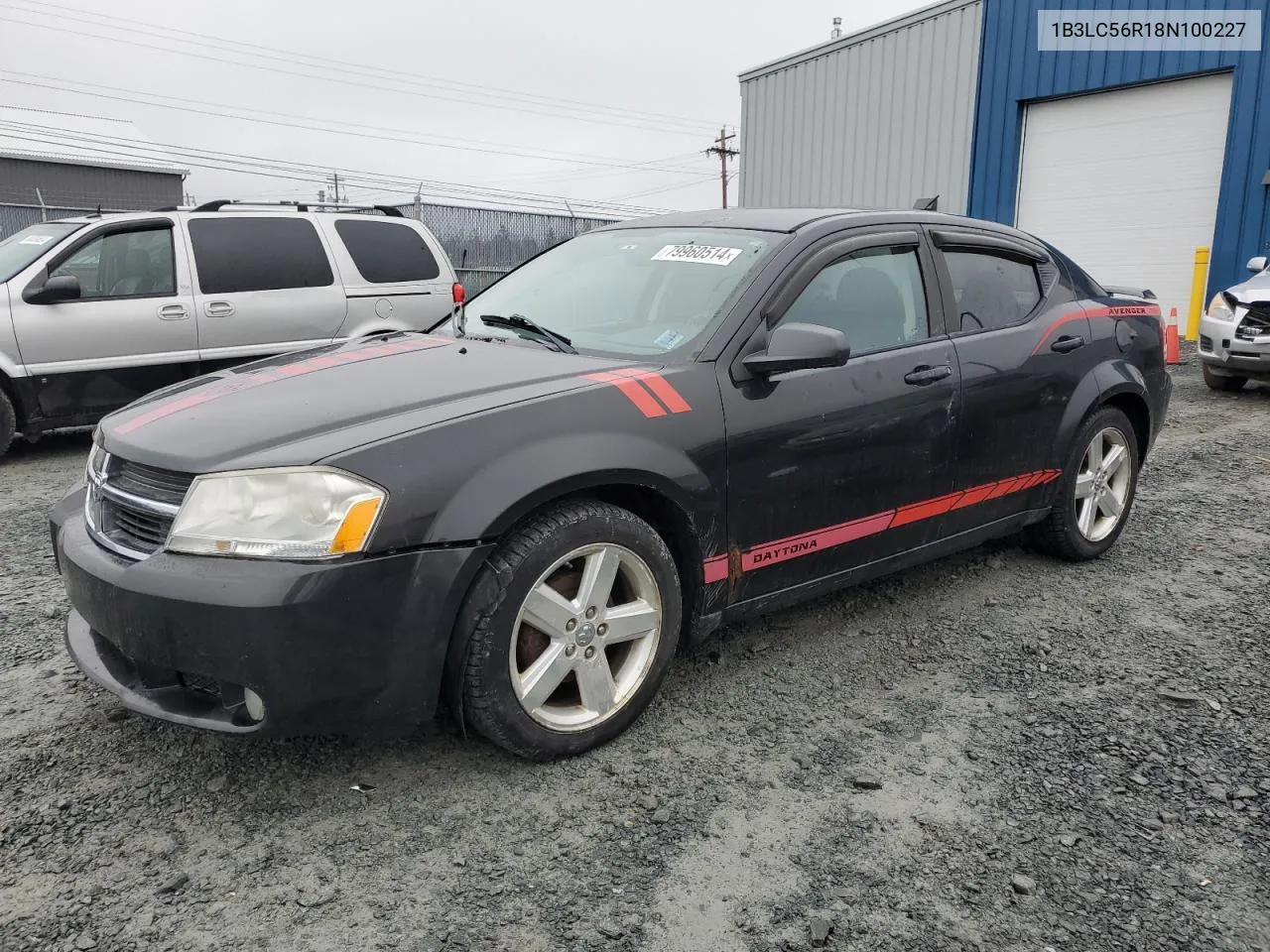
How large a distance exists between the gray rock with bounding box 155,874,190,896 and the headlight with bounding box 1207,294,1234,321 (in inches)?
378

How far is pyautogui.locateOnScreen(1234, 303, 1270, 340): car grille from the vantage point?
8.65 meters

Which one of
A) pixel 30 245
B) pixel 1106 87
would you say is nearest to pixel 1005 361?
pixel 30 245

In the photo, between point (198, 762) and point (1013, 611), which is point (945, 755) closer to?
point (1013, 611)

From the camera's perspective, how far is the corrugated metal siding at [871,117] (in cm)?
1552

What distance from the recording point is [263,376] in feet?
9.98

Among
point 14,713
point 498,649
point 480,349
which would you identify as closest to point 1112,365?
point 480,349

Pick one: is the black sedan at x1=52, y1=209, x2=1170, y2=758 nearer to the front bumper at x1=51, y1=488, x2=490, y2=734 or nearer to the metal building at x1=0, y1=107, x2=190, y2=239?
the front bumper at x1=51, y1=488, x2=490, y2=734

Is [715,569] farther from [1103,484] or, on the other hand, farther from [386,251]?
[386,251]

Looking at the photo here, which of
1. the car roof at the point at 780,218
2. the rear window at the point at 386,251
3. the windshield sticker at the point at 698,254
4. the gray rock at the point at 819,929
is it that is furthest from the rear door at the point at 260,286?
the gray rock at the point at 819,929

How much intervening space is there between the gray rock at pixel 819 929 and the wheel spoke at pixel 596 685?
865 mm

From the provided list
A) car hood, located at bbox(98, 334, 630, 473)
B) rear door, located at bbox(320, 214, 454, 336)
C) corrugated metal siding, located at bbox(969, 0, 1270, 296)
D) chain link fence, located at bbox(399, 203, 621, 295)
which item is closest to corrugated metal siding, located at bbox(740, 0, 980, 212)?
corrugated metal siding, located at bbox(969, 0, 1270, 296)

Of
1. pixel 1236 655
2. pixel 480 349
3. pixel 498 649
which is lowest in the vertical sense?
pixel 1236 655

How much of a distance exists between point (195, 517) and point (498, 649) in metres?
0.80

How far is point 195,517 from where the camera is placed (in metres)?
2.34
